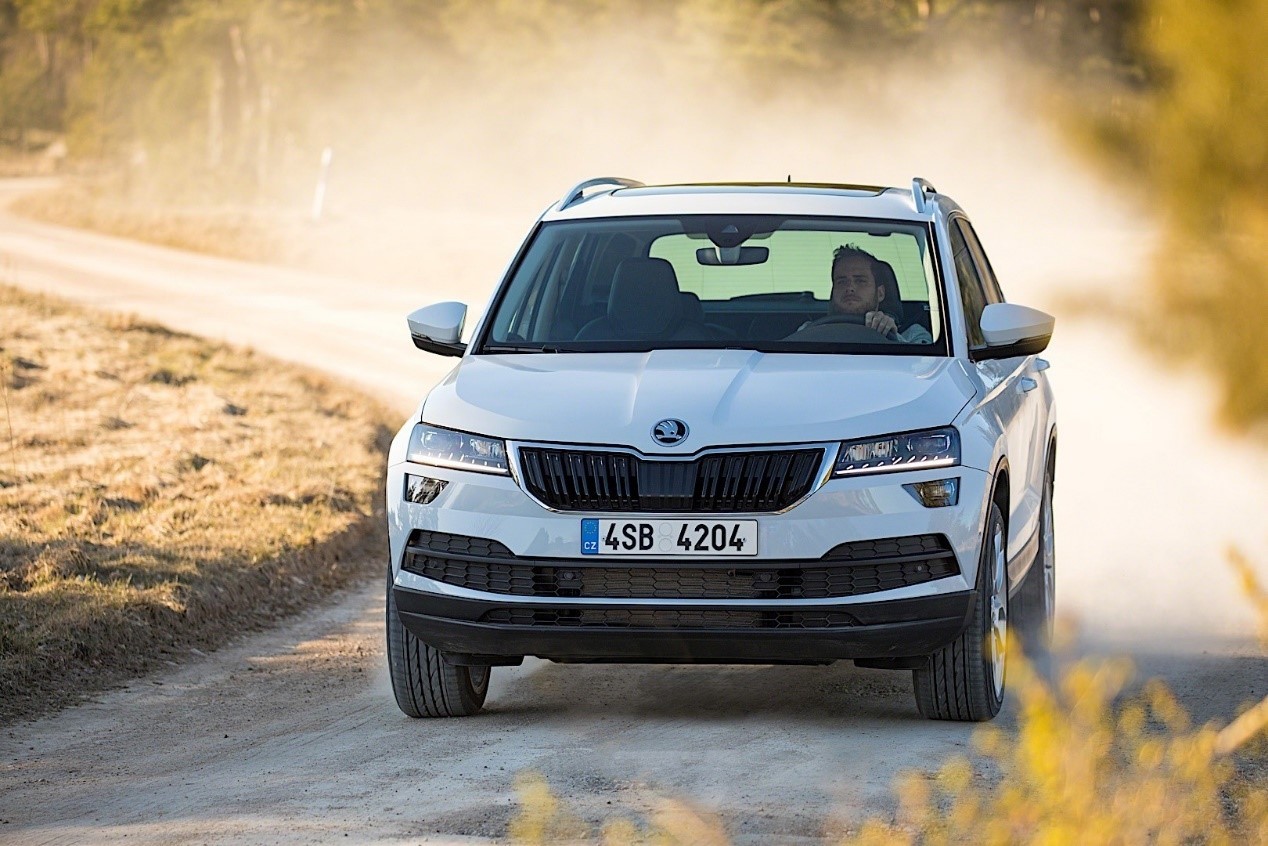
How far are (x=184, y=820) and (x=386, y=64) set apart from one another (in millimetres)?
57237

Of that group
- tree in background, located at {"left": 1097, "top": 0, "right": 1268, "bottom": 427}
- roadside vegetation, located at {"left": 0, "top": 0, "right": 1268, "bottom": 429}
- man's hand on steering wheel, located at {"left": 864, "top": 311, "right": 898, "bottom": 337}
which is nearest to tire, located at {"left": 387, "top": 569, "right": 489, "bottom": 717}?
man's hand on steering wheel, located at {"left": 864, "top": 311, "right": 898, "bottom": 337}

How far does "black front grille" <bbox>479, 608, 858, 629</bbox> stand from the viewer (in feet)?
19.6

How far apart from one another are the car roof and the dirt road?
1.69 meters

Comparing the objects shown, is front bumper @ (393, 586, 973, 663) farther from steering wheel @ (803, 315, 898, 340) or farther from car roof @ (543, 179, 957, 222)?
car roof @ (543, 179, 957, 222)

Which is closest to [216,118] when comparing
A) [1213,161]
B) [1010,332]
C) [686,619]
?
[1213,161]

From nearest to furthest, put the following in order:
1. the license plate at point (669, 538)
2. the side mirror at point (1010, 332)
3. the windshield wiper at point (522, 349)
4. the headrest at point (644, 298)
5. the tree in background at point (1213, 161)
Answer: the license plate at point (669, 538) → the side mirror at point (1010, 332) → the windshield wiper at point (522, 349) → the headrest at point (644, 298) → the tree in background at point (1213, 161)

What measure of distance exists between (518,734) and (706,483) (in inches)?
41.8

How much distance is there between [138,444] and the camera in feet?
42.5

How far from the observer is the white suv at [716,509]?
5.97 m

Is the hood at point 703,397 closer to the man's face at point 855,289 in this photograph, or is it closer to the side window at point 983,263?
the man's face at point 855,289

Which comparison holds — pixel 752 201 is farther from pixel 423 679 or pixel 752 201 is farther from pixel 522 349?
pixel 423 679

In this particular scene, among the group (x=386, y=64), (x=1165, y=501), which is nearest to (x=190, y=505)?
(x=1165, y=501)

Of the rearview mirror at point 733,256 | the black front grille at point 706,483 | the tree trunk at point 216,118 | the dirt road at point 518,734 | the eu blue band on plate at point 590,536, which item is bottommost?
the tree trunk at point 216,118

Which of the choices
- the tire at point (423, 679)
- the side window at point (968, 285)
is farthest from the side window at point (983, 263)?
the tire at point (423, 679)
